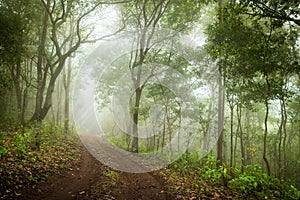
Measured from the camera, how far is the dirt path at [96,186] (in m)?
6.36

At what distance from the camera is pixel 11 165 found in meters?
7.08

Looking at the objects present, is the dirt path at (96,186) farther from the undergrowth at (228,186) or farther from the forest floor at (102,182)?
the undergrowth at (228,186)

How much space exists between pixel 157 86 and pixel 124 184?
10.0 meters

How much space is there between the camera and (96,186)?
7332mm

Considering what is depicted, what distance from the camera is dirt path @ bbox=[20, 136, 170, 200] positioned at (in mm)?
6359

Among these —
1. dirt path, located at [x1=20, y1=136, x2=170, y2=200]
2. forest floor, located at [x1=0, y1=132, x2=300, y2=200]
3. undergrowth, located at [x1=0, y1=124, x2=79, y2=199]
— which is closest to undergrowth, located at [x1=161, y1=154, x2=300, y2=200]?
forest floor, located at [x1=0, y1=132, x2=300, y2=200]

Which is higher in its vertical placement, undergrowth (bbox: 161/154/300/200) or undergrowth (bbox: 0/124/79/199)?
undergrowth (bbox: 0/124/79/199)

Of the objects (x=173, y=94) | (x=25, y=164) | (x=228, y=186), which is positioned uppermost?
(x=173, y=94)

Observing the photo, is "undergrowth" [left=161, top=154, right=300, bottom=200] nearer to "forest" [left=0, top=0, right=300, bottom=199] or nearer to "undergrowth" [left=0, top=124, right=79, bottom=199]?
"forest" [left=0, top=0, right=300, bottom=199]

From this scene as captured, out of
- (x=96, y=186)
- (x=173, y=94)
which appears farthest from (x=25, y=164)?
(x=173, y=94)

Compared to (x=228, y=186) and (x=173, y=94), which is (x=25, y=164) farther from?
(x=173, y=94)

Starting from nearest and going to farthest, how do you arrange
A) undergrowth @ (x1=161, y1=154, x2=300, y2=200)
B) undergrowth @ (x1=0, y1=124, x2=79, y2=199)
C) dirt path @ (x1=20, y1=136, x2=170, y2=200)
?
undergrowth @ (x1=0, y1=124, x2=79, y2=199) → dirt path @ (x1=20, y1=136, x2=170, y2=200) → undergrowth @ (x1=161, y1=154, x2=300, y2=200)

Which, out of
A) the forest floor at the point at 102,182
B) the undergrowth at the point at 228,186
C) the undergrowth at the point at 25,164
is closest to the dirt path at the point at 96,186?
the forest floor at the point at 102,182

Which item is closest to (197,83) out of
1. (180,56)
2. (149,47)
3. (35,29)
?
(180,56)
